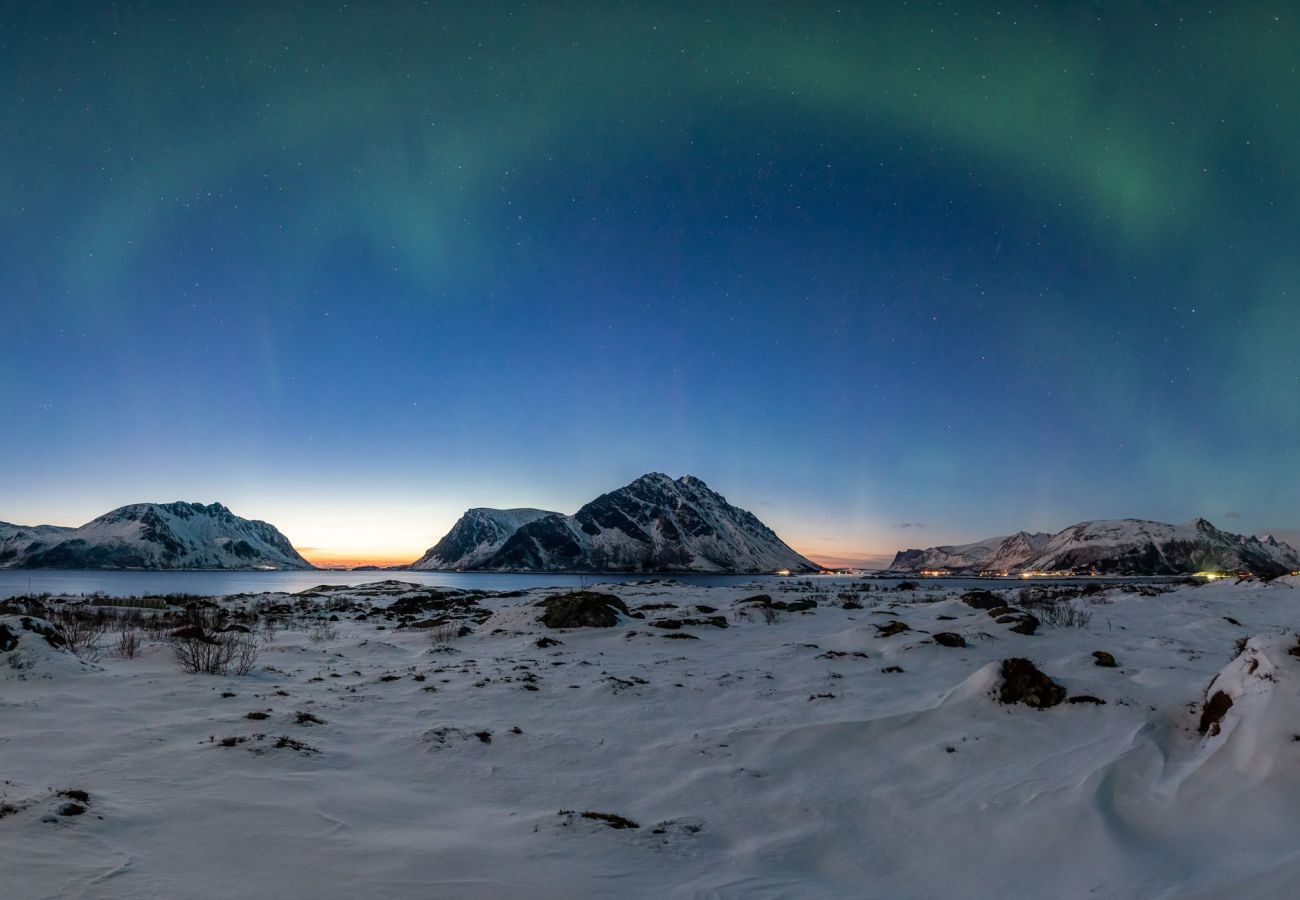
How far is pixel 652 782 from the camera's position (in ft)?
20.4

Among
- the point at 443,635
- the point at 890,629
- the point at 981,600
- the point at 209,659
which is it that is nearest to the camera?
the point at 209,659

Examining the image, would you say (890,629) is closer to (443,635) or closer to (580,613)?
(580,613)

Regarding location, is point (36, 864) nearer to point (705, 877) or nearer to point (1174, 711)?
point (705, 877)

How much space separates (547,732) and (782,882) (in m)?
4.24

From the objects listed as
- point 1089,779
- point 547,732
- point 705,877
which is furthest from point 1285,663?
point 547,732

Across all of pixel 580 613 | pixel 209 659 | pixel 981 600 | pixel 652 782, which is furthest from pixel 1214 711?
pixel 981 600

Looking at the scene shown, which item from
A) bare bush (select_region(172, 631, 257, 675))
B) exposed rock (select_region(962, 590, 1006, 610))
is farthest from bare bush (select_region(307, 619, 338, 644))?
exposed rock (select_region(962, 590, 1006, 610))

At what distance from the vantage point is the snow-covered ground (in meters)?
3.94

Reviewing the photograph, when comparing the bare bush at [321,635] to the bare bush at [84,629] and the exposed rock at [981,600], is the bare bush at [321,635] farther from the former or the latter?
the exposed rock at [981,600]

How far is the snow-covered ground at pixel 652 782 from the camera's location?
3.94 metres

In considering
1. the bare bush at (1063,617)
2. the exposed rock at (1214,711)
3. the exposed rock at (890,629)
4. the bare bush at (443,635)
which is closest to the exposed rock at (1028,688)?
the exposed rock at (1214,711)

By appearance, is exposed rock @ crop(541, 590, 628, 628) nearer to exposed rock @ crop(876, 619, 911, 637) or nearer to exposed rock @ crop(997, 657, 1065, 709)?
exposed rock @ crop(876, 619, 911, 637)

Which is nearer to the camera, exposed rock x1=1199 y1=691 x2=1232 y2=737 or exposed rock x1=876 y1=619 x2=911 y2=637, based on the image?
exposed rock x1=1199 y1=691 x2=1232 y2=737

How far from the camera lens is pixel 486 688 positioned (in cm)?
1038
